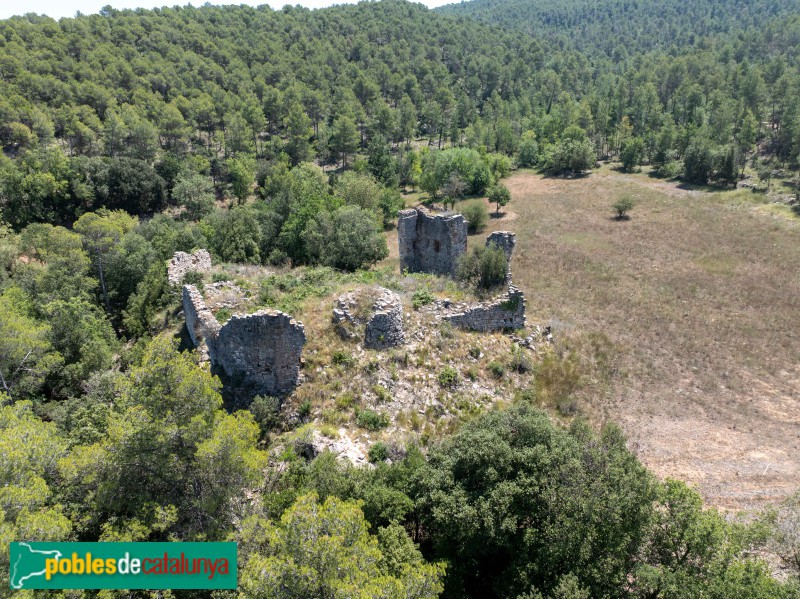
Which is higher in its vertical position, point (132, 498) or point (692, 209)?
point (132, 498)

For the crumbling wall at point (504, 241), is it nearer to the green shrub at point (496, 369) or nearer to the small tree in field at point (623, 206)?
the green shrub at point (496, 369)

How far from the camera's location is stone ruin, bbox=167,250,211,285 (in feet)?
86.5

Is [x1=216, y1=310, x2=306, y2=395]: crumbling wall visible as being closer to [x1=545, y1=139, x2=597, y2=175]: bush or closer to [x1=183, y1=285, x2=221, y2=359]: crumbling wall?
[x1=183, y1=285, x2=221, y2=359]: crumbling wall

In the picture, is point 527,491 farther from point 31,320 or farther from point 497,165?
point 497,165

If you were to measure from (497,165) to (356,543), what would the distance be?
262 feet

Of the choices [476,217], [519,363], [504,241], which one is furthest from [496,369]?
[476,217]

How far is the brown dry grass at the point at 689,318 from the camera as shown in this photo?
801 inches

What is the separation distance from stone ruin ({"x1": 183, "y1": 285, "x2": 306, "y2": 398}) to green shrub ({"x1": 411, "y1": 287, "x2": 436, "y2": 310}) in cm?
620

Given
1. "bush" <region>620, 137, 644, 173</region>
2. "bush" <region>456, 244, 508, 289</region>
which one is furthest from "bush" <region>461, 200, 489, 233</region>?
"bush" <region>620, 137, 644, 173</region>

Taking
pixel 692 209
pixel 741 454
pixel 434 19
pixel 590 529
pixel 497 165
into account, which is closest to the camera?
pixel 590 529

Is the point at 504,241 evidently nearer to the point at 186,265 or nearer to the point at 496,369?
the point at 496,369

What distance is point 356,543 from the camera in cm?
989

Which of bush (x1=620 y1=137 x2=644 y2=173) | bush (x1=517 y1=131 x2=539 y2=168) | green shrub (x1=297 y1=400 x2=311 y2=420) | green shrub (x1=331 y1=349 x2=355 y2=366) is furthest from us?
bush (x1=517 y1=131 x2=539 y2=168)

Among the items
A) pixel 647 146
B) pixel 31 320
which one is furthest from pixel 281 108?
pixel 31 320
